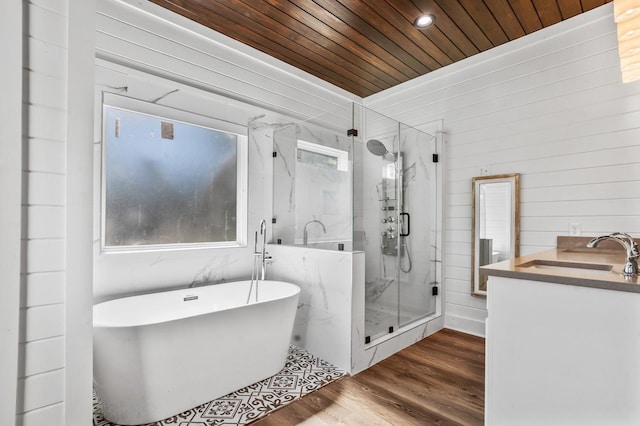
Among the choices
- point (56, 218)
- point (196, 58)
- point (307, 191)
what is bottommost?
point (56, 218)

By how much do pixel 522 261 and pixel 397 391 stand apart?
121 cm

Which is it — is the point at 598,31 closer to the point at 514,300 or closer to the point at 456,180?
the point at 456,180

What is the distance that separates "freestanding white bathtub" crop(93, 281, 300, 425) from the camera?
68.9 inches

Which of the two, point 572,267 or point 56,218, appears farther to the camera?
point 572,267

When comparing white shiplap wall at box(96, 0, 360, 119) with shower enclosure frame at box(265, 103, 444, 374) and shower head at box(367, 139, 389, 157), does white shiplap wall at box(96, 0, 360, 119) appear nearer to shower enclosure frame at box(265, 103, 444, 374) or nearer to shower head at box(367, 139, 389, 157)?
shower enclosure frame at box(265, 103, 444, 374)

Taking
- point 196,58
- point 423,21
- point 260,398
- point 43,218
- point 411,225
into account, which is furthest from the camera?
point 411,225

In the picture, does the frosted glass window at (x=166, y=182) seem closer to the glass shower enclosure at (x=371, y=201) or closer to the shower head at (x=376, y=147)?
the glass shower enclosure at (x=371, y=201)

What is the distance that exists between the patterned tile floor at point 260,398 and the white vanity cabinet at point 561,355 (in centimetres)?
119

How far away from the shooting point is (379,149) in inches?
118

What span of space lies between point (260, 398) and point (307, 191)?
5.78 feet

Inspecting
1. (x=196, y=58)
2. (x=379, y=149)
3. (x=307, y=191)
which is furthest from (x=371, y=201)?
(x=196, y=58)

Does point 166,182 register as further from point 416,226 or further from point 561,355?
point 561,355

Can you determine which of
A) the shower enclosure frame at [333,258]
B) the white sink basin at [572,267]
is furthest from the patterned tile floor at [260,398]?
the white sink basin at [572,267]

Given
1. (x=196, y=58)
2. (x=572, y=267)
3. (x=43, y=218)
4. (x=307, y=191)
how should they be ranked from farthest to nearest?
(x=307, y=191) → (x=196, y=58) → (x=572, y=267) → (x=43, y=218)
